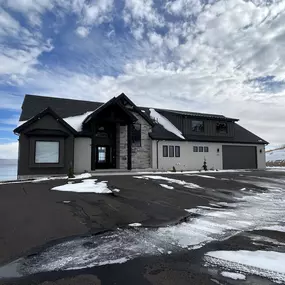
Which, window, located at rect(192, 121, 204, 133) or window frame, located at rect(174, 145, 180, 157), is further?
window, located at rect(192, 121, 204, 133)

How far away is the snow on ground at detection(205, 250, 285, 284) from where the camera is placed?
271 cm

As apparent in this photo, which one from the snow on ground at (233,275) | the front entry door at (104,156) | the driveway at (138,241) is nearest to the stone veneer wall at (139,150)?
the front entry door at (104,156)

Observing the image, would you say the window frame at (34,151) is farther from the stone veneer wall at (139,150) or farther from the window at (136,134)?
the window at (136,134)

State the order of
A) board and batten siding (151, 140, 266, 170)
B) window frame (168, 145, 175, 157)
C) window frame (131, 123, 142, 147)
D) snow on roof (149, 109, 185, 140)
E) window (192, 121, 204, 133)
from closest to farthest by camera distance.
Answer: window frame (131, 123, 142, 147), board and batten siding (151, 140, 266, 170), window frame (168, 145, 175, 157), snow on roof (149, 109, 185, 140), window (192, 121, 204, 133)

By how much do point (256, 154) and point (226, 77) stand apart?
28.8ft

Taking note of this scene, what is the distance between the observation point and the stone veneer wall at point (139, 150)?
17.7m

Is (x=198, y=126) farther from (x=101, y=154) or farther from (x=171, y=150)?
(x=101, y=154)

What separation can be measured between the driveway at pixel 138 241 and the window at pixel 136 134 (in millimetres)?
11441

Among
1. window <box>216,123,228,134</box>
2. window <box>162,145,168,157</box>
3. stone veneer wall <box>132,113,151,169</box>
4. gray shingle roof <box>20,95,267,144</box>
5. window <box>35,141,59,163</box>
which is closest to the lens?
window <box>35,141,59,163</box>

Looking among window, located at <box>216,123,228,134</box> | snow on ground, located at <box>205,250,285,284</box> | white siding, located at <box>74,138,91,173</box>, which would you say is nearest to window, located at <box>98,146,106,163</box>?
white siding, located at <box>74,138,91,173</box>

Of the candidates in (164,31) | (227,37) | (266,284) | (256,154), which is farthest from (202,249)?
(256,154)

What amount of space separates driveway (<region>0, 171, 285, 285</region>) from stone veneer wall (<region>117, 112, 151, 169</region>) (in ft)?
35.1

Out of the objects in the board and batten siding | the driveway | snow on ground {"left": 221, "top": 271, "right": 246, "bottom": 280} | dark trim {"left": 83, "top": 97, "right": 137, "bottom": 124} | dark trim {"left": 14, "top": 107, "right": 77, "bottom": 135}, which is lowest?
the driveway

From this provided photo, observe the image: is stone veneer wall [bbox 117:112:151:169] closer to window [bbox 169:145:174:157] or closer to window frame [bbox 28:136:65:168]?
window [bbox 169:145:174:157]
